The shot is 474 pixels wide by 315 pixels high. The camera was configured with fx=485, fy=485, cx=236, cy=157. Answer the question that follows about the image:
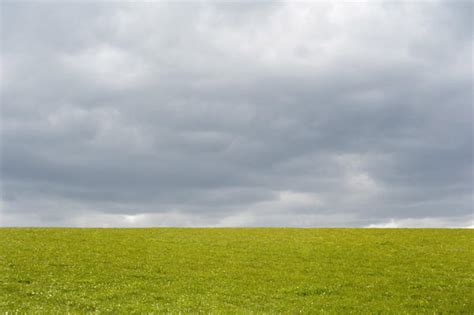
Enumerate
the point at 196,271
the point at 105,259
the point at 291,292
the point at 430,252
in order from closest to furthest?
1. the point at 291,292
2. the point at 196,271
3. the point at 105,259
4. the point at 430,252

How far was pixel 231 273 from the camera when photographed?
128ft

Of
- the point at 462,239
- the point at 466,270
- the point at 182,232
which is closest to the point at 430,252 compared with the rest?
the point at 466,270

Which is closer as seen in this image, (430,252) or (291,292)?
(291,292)

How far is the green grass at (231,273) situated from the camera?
29766mm

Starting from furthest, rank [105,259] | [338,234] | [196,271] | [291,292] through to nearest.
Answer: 1. [338,234]
2. [105,259]
3. [196,271]
4. [291,292]

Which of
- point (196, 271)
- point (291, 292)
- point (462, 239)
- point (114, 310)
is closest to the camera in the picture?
point (114, 310)

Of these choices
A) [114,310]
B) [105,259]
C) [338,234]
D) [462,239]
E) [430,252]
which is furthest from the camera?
[338,234]

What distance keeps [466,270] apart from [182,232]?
35740mm

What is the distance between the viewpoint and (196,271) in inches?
1550

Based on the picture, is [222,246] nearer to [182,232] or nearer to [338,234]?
[182,232]

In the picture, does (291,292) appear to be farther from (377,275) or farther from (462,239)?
(462,239)

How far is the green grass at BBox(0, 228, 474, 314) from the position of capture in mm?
29766

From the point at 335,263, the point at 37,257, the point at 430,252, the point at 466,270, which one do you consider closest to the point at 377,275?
the point at 335,263

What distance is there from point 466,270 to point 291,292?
18.7 metres
